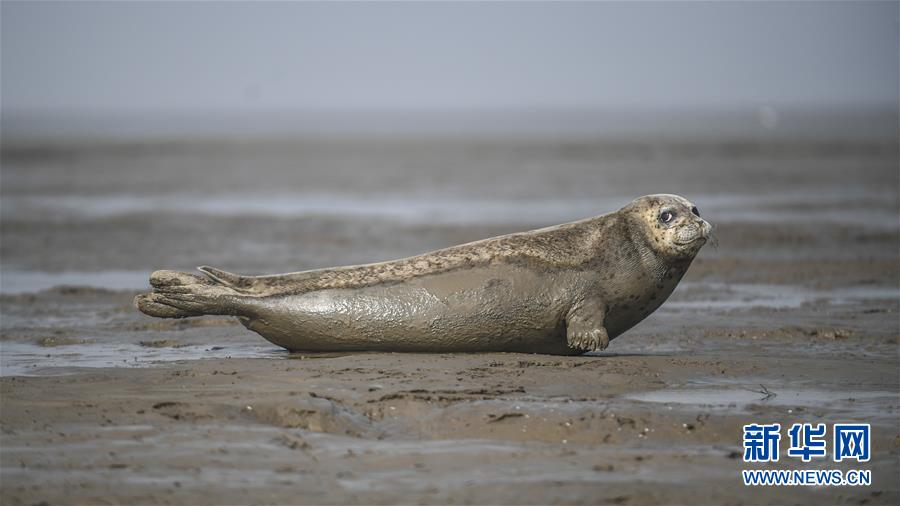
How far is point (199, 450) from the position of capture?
7359mm

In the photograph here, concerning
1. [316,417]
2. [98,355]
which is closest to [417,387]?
[316,417]

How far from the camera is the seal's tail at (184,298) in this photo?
391 inches

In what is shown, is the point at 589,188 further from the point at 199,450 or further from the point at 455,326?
the point at 199,450

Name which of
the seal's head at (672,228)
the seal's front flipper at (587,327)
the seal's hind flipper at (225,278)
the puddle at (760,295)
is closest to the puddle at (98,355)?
the seal's hind flipper at (225,278)

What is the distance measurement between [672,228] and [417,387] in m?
2.59

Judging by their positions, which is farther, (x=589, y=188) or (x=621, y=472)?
(x=589, y=188)

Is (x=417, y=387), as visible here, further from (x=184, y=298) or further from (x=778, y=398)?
(x=778, y=398)

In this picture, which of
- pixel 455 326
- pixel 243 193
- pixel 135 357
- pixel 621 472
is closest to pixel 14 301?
pixel 135 357

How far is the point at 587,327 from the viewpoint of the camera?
389 inches

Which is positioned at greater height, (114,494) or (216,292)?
(216,292)

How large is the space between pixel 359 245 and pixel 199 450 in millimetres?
13288

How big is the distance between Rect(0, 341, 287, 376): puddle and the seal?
1.46 ft

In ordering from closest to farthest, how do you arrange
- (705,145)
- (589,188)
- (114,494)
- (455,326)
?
(114,494), (455,326), (589,188), (705,145)

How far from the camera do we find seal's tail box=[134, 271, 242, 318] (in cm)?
993
